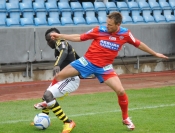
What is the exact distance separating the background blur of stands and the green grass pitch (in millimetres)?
2985

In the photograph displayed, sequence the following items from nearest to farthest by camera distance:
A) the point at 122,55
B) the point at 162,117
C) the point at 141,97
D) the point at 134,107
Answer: the point at 162,117, the point at 134,107, the point at 141,97, the point at 122,55

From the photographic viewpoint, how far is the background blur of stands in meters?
15.0

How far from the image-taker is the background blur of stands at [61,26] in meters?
15.0

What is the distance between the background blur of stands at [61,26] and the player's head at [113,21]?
278 inches

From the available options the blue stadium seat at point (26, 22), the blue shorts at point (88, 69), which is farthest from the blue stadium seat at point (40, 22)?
the blue shorts at point (88, 69)

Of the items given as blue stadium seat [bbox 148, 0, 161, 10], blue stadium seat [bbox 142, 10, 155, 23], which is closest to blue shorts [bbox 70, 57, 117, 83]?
blue stadium seat [bbox 142, 10, 155, 23]

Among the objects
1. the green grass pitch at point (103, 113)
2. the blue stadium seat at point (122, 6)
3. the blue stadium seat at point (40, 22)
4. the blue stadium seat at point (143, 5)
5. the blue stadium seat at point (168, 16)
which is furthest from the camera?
the blue stadium seat at point (168, 16)

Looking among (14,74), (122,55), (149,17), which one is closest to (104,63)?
(14,74)

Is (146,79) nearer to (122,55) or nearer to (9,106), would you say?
(122,55)

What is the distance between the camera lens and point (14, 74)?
15.1 m

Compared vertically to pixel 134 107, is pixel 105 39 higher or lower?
higher

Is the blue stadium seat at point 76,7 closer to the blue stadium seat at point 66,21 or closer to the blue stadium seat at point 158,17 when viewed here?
the blue stadium seat at point 66,21

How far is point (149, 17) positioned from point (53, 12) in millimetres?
4303

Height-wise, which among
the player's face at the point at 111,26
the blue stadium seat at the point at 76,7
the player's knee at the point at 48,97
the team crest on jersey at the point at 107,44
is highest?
the blue stadium seat at the point at 76,7
